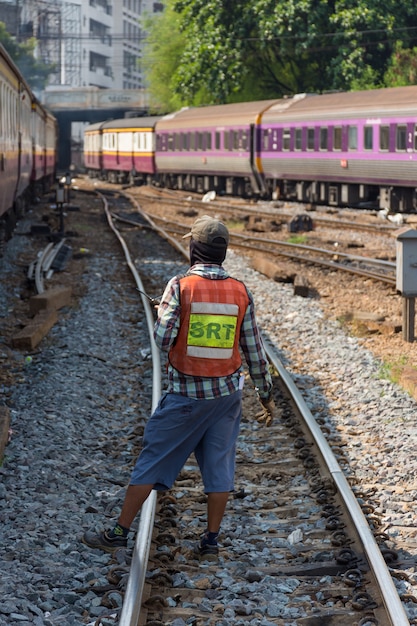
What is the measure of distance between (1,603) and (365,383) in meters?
4.87

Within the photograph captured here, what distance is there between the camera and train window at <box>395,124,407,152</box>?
2439 centimetres

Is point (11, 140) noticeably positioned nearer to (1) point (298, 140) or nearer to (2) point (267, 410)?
(2) point (267, 410)

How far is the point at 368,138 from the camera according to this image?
2616cm

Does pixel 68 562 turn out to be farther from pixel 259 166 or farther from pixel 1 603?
pixel 259 166

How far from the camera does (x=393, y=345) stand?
34.2 ft

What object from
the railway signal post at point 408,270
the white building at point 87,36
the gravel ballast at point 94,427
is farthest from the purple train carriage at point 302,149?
the white building at point 87,36

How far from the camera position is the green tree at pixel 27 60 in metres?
77.4

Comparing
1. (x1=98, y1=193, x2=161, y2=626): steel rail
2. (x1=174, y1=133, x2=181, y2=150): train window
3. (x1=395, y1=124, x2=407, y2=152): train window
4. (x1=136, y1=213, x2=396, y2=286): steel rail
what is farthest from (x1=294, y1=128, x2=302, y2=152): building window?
(x1=98, y1=193, x2=161, y2=626): steel rail

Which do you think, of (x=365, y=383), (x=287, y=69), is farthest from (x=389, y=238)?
(x=287, y=69)

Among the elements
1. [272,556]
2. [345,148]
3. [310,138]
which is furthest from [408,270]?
[310,138]

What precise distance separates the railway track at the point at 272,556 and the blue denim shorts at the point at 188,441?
34 centimetres

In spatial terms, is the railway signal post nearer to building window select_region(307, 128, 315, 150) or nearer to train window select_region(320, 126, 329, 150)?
train window select_region(320, 126, 329, 150)

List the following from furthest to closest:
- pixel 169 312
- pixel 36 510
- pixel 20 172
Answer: pixel 20 172 < pixel 36 510 < pixel 169 312

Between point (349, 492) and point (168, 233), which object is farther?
point (168, 233)
